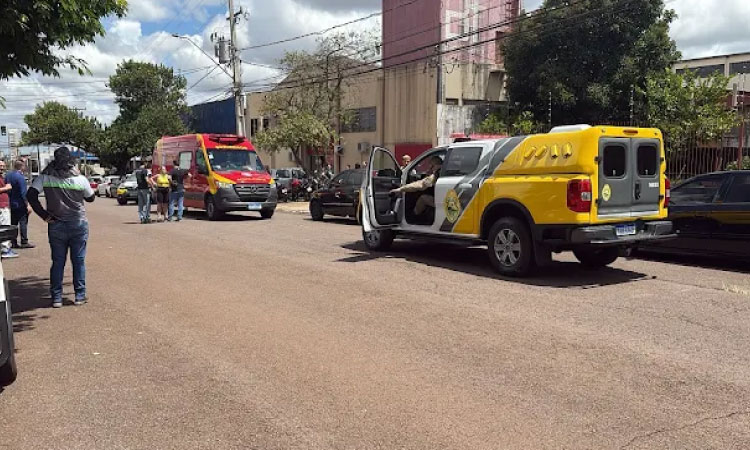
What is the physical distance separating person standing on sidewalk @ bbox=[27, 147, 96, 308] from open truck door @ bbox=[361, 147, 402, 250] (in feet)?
15.7

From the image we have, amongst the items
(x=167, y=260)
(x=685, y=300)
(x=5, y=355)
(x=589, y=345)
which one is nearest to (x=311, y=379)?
(x=5, y=355)

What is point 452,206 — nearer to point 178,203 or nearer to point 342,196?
point 342,196

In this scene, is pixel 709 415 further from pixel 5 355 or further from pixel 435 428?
pixel 5 355

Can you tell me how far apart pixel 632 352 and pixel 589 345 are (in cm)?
36

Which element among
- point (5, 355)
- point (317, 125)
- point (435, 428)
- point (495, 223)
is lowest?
point (435, 428)

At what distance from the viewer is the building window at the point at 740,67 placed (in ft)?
102

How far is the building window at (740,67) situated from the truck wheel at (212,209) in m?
26.7

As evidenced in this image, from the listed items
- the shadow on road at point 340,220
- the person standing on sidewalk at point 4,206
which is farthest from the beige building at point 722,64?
the person standing on sidewalk at point 4,206

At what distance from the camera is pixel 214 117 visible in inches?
1799

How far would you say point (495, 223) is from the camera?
8.83m

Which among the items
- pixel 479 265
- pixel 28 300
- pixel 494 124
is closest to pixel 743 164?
pixel 494 124

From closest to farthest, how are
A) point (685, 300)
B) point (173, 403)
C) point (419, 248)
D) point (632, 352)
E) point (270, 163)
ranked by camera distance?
point (173, 403) < point (632, 352) < point (685, 300) < point (419, 248) < point (270, 163)

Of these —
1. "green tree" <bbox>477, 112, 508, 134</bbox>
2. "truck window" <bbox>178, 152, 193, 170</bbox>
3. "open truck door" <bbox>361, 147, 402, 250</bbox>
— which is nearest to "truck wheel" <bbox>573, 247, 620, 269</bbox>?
"open truck door" <bbox>361, 147, 402, 250</bbox>

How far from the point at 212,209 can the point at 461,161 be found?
1098 centimetres
